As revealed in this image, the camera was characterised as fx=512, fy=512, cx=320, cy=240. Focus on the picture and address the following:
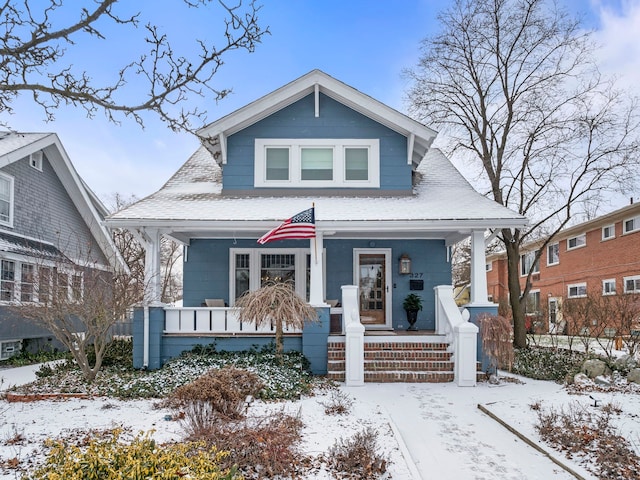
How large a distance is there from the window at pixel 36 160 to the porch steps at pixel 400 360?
11039mm

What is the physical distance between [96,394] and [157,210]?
403cm

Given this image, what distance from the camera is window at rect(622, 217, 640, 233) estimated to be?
19.0 m

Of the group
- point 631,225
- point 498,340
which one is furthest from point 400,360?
point 631,225

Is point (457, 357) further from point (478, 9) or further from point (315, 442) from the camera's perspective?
point (478, 9)

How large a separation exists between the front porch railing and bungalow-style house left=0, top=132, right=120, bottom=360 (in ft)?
7.47

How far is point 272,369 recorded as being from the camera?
9.36m

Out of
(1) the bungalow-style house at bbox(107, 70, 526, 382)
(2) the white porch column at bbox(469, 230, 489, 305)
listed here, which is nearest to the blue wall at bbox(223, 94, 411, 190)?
(1) the bungalow-style house at bbox(107, 70, 526, 382)

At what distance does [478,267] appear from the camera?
35.9 feet

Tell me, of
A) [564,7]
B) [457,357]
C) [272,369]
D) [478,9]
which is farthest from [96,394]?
[564,7]

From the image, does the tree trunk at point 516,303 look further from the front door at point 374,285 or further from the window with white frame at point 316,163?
the window with white frame at point 316,163

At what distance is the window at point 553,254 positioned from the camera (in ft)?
83.6

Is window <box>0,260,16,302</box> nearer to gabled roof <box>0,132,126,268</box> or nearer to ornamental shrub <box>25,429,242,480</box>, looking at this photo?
gabled roof <box>0,132,126,268</box>

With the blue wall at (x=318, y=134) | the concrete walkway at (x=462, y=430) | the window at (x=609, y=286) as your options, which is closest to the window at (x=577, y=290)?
the window at (x=609, y=286)

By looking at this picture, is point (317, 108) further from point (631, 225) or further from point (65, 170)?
point (631, 225)
